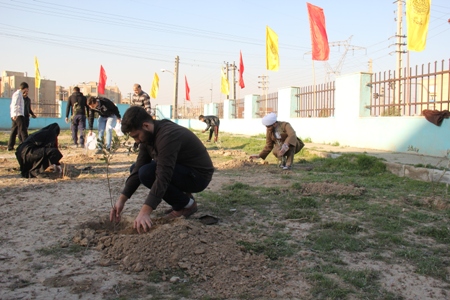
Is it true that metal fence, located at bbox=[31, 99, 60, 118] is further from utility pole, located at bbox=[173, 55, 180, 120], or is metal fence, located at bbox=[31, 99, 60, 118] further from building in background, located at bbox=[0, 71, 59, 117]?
utility pole, located at bbox=[173, 55, 180, 120]

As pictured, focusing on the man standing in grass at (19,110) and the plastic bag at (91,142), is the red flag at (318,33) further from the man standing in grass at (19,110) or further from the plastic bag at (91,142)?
the man standing in grass at (19,110)

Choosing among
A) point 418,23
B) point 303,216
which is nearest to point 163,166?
point 303,216

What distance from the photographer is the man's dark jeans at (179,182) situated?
11.5 ft

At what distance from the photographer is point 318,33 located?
1355cm

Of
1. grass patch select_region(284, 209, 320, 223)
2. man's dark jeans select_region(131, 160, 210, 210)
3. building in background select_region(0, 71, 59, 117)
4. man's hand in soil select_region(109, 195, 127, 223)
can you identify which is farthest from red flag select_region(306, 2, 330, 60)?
building in background select_region(0, 71, 59, 117)

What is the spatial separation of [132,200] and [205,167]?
4.81 ft

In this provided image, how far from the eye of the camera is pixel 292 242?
336cm

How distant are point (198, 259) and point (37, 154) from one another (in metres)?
4.34

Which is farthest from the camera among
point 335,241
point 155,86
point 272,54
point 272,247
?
point 155,86

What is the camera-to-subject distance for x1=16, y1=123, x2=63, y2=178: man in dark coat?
6.08m

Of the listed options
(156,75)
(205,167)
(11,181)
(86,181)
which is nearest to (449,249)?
(205,167)

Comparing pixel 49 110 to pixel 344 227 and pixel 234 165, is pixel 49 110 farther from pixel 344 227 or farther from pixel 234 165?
pixel 344 227

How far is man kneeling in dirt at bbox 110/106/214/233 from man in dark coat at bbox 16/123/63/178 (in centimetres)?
302

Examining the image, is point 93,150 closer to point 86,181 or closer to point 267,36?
point 86,181
